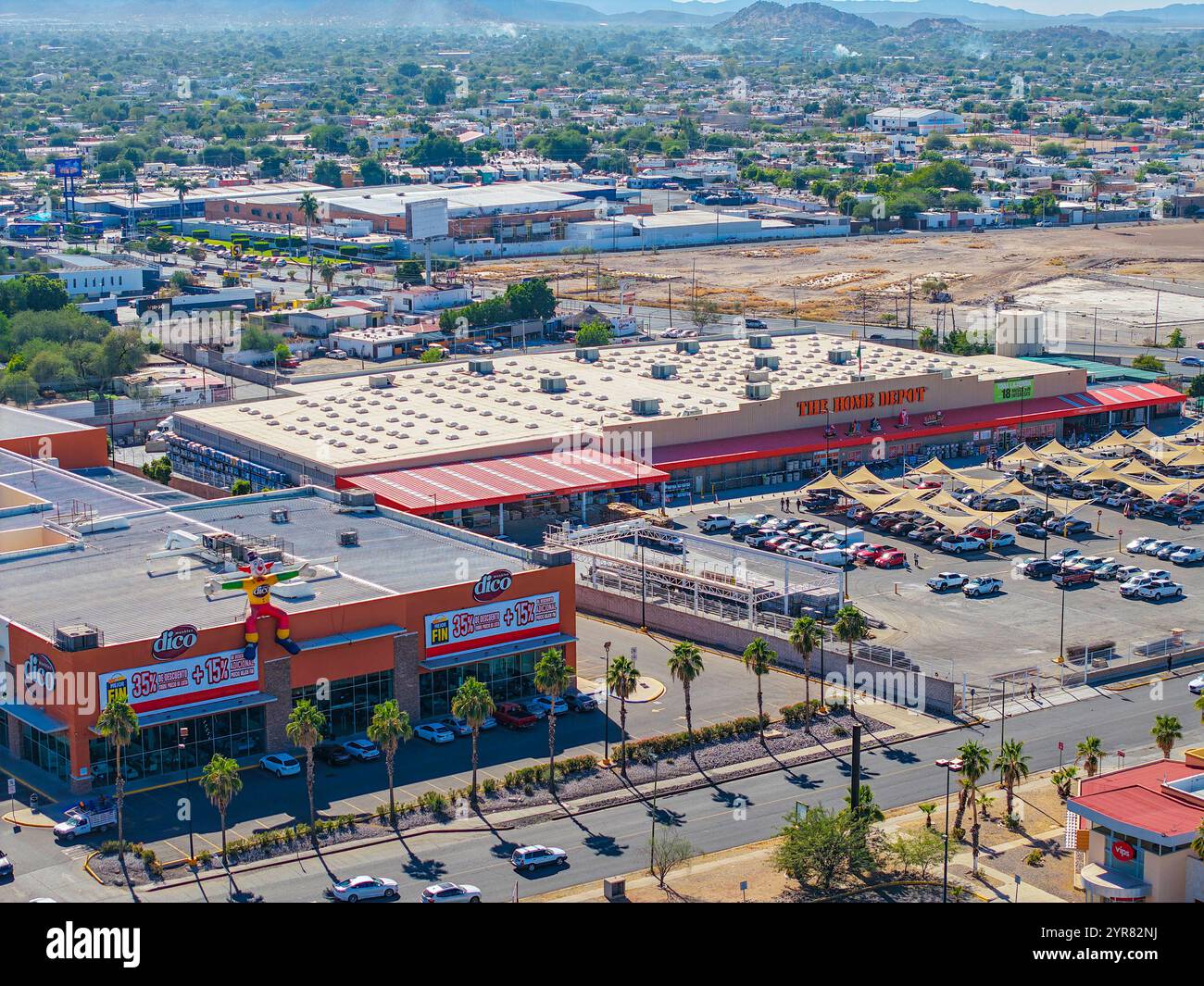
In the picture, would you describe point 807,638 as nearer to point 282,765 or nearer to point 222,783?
point 282,765

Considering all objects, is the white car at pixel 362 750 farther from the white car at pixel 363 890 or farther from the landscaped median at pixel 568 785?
the white car at pixel 363 890

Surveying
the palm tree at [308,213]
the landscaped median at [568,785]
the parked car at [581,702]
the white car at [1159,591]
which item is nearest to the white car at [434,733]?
the landscaped median at [568,785]

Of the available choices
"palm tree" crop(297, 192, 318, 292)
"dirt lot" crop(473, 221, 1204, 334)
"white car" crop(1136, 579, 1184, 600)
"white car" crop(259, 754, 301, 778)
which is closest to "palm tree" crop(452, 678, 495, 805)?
"white car" crop(259, 754, 301, 778)

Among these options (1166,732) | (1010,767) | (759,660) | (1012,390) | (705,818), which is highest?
(1012,390)

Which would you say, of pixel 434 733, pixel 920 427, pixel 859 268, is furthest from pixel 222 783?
pixel 859 268

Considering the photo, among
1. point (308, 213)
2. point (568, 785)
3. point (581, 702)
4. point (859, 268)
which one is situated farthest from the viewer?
point (308, 213)
